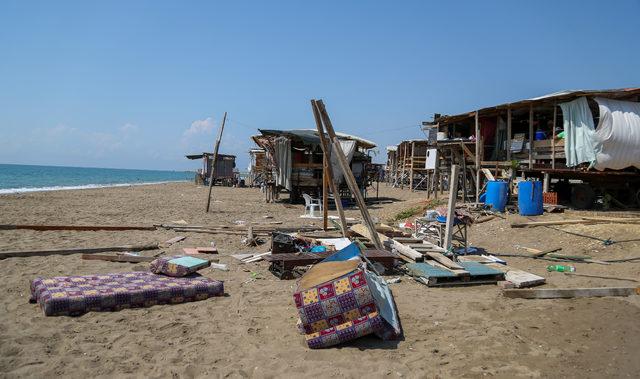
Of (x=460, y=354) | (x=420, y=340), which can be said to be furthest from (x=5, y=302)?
(x=460, y=354)

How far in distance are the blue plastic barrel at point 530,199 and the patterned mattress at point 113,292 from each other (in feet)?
28.4

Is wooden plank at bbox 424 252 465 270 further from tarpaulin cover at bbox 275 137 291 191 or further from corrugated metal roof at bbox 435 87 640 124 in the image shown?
tarpaulin cover at bbox 275 137 291 191

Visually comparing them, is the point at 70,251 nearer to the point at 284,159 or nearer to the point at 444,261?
the point at 444,261

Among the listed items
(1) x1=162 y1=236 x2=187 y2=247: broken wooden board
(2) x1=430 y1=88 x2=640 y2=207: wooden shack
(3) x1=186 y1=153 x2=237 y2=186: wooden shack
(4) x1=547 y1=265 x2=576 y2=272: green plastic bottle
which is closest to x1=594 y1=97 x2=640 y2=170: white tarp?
(2) x1=430 y1=88 x2=640 y2=207: wooden shack

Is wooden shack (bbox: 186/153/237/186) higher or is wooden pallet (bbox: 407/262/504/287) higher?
wooden shack (bbox: 186/153/237/186)

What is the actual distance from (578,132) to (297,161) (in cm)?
1024

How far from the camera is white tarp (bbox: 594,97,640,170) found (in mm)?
11695

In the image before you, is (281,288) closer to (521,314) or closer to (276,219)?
(521,314)

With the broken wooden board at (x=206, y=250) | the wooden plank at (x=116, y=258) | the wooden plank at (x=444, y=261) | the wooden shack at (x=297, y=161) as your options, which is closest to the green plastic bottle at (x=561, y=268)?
the wooden plank at (x=444, y=261)

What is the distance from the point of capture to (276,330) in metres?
4.41

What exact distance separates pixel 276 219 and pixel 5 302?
28.8 ft

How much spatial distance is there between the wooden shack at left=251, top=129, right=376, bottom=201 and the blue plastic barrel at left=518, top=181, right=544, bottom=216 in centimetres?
832

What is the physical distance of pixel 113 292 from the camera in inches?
190

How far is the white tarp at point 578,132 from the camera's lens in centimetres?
1202
